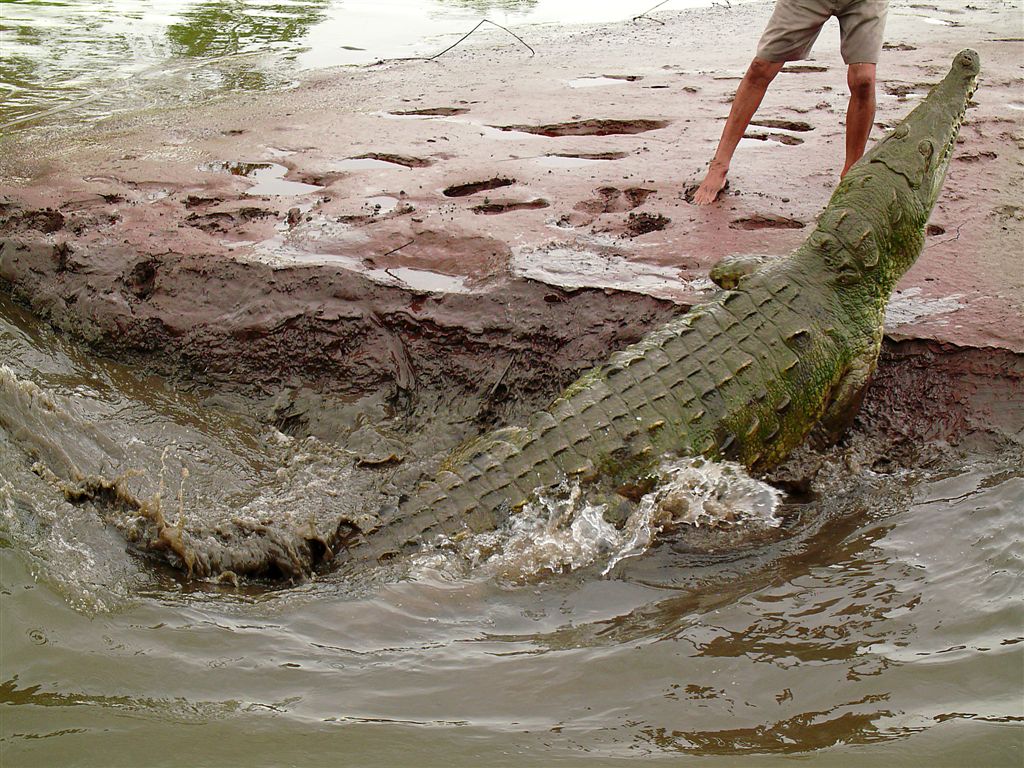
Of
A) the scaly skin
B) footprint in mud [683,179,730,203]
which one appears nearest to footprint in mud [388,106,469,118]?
footprint in mud [683,179,730,203]

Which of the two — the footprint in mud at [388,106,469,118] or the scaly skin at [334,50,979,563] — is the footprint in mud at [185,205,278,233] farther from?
the footprint in mud at [388,106,469,118]

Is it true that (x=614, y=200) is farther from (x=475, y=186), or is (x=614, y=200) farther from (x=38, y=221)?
(x=38, y=221)

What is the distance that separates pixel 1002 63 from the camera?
7.63 m

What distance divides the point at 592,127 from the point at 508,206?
5.83ft

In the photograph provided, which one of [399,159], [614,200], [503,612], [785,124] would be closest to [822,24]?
[614,200]

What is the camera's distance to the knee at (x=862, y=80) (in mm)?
4754

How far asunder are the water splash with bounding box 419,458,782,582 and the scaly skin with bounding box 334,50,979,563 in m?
0.06

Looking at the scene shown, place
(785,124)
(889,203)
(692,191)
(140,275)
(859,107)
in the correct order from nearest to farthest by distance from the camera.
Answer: (889,203)
(140,275)
(859,107)
(692,191)
(785,124)

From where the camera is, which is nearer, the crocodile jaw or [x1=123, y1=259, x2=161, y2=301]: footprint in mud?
the crocodile jaw

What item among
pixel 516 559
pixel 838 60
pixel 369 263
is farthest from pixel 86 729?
pixel 838 60

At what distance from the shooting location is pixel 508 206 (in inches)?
196

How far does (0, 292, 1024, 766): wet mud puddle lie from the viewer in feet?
7.44

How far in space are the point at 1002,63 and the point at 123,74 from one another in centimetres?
782

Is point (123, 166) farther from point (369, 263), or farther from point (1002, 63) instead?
point (1002, 63)
